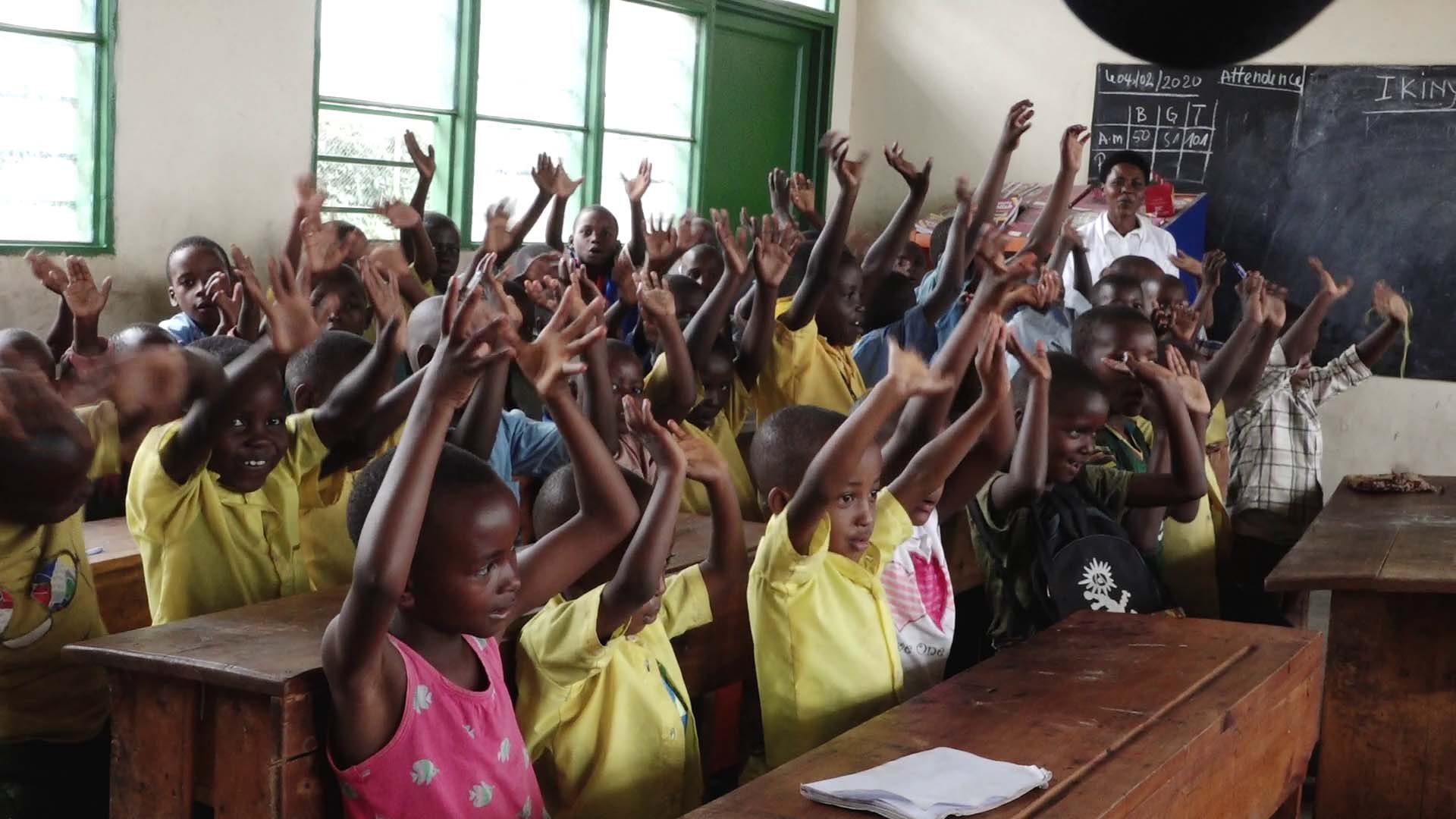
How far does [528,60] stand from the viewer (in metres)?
6.38

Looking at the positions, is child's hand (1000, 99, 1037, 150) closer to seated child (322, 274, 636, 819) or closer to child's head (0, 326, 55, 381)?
seated child (322, 274, 636, 819)

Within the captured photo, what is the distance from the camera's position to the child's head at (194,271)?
13.6 feet

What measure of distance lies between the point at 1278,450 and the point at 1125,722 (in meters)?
2.74

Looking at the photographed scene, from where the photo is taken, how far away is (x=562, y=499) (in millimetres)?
Answer: 2145

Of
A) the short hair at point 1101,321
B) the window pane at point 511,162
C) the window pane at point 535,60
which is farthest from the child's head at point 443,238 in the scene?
the short hair at point 1101,321

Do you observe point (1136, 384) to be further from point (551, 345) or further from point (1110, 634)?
point (551, 345)

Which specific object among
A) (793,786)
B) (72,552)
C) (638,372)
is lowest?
(793,786)

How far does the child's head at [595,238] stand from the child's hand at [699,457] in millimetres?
2983

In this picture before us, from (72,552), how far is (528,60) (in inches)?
174

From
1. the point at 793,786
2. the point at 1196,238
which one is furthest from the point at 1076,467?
the point at 1196,238

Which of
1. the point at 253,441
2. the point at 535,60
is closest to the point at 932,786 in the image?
the point at 253,441

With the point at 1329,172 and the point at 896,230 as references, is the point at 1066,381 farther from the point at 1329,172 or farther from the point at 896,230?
the point at 1329,172

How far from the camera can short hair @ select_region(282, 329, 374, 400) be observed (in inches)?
110

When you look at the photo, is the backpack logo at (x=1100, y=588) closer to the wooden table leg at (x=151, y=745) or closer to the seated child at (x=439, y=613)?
the seated child at (x=439, y=613)
